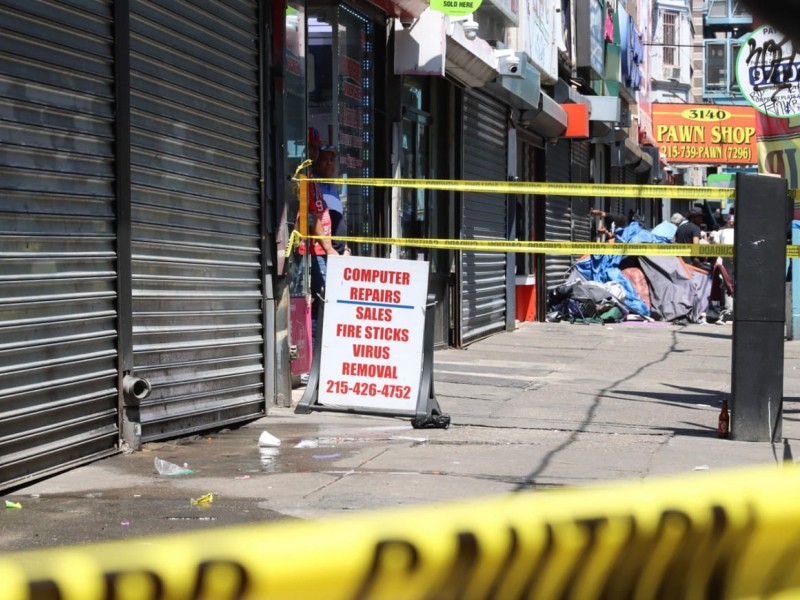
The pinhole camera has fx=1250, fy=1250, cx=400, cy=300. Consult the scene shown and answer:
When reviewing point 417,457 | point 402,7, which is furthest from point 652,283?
point 417,457

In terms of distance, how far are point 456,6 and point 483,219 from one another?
5.44 m

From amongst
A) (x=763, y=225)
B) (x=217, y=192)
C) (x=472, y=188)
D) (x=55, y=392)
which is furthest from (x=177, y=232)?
(x=763, y=225)

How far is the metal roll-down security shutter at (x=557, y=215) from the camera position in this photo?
23.2 m

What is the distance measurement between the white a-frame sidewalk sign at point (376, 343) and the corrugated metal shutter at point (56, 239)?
6.03 ft

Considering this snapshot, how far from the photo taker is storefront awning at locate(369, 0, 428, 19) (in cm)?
1214

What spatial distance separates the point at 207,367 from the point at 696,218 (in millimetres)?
16924

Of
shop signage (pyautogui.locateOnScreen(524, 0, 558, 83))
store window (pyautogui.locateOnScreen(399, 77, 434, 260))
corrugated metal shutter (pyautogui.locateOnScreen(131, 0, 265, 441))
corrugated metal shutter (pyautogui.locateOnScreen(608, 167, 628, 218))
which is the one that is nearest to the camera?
corrugated metal shutter (pyautogui.locateOnScreen(131, 0, 265, 441))

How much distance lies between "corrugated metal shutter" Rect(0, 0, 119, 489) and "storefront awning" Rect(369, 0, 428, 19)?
17.9 ft

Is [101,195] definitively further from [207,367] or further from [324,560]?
[324,560]

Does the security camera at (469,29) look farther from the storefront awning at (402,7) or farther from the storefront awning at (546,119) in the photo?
the storefront awning at (546,119)

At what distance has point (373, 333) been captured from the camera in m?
8.54

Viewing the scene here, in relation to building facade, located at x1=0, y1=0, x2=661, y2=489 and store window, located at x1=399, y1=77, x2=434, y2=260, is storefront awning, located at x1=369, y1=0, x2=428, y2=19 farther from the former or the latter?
store window, located at x1=399, y1=77, x2=434, y2=260

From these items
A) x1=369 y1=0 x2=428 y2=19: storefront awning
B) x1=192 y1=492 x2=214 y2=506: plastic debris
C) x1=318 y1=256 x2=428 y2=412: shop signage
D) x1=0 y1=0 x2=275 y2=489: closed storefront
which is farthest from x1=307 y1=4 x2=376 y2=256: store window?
x1=192 y1=492 x2=214 y2=506: plastic debris

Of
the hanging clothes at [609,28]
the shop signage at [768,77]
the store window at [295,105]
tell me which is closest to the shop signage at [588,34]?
A: the hanging clothes at [609,28]
